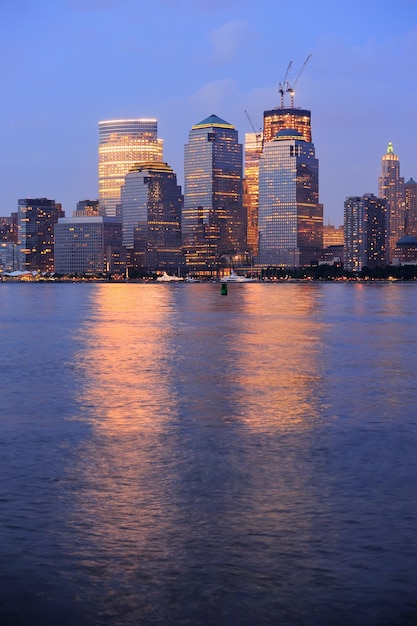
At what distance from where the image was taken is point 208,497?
66.5 feet

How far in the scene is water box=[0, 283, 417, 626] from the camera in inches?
566

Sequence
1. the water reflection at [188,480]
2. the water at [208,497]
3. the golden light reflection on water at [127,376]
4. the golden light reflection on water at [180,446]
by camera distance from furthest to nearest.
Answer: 1. the golden light reflection on water at [127,376]
2. the golden light reflection on water at [180,446]
3. the water reflection at [188,480]
4. the water at [208,497]

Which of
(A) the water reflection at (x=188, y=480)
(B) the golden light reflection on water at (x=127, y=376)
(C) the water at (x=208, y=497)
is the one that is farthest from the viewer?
(B) the golden light reflection on water at (x=127, y=376)

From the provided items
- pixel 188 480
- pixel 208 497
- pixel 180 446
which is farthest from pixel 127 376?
pixel 208 497

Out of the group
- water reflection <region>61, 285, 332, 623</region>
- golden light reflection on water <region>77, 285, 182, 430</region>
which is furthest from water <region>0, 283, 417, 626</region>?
golden light reflection on water <region>77, 285, 182, 430</region>

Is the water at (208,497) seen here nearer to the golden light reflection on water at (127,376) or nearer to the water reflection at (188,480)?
the water reflection at (188,480)

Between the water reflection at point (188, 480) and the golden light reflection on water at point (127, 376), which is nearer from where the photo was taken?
the water reflection at point (188, 480)

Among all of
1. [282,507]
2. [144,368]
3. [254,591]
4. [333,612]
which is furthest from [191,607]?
[144,368]

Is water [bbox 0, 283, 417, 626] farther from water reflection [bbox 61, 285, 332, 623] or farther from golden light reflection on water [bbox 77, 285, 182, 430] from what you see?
golden light reflection on water [bbox 77, 285, 182, 430]

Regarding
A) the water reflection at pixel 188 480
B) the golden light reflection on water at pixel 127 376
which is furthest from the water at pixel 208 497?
the golden light reflection on water at pixel 127 376

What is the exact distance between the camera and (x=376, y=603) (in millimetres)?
14172

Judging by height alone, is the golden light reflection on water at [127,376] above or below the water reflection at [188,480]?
above

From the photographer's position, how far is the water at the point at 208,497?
14375 mm

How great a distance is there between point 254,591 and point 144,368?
32.2 m
